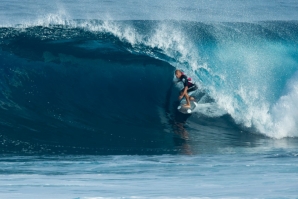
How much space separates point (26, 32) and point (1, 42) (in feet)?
2.77

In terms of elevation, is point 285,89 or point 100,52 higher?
point 100,52

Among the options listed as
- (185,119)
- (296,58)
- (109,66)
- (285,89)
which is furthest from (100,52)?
(296,58)

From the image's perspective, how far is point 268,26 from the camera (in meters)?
21.1

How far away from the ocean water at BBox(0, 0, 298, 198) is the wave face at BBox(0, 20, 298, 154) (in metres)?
0.03

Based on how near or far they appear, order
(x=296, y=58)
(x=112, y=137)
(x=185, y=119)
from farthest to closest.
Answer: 1. (x=296, y=58)
2. (x=185, y=119)
3. (x=112, y=137)

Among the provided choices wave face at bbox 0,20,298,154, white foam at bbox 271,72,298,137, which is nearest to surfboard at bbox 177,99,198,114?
wave face at bbox 0,20,298,154

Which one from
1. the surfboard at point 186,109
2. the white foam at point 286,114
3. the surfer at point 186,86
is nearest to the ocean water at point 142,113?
the white foam at point 286,114

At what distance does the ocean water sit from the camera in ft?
27.1

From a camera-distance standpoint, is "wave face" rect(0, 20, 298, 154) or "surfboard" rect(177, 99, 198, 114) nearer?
"wave face" rect(0, 20, 298, 154)

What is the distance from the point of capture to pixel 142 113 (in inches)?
513

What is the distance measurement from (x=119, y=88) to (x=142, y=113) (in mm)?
1091

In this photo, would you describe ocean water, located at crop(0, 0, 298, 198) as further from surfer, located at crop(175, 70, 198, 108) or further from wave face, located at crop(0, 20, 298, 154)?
surfer, located at crop(175, 70, 198, 108)

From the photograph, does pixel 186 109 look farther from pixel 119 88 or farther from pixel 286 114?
pixel 286 114

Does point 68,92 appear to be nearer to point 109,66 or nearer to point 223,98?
point 109,66
